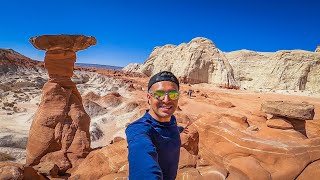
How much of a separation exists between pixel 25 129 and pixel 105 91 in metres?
12.4

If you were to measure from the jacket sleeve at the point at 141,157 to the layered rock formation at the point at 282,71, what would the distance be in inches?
1712

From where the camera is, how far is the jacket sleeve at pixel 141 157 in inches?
59.4

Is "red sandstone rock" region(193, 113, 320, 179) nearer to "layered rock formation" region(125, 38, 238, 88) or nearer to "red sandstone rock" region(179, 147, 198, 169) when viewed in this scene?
"red sandstone rock" region(179, 147, 198, 169)

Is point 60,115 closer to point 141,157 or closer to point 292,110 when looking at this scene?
point 292,110

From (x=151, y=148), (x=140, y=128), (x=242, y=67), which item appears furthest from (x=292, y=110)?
(x=242, y=67)

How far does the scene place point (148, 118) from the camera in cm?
203

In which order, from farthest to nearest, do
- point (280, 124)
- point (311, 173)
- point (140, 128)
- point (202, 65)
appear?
point (202, 65)
point (280, 124)
point (311, 173)
point (140, 128)

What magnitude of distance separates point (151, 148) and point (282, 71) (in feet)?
153

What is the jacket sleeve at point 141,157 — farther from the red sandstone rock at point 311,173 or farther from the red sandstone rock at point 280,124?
the red sandstone rock at point 280,124

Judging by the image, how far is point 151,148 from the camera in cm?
167

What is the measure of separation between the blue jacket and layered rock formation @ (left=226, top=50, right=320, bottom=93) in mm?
43091

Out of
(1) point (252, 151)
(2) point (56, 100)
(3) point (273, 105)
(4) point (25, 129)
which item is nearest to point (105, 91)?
(4) point (25, 129)

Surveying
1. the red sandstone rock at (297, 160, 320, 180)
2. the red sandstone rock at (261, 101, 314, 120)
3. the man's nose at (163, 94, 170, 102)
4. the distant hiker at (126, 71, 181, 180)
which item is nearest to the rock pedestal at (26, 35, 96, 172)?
the red sandstone rock at (297, 160, 320, 180)

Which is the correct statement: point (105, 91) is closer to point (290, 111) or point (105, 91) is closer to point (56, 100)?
point (56, 100)
